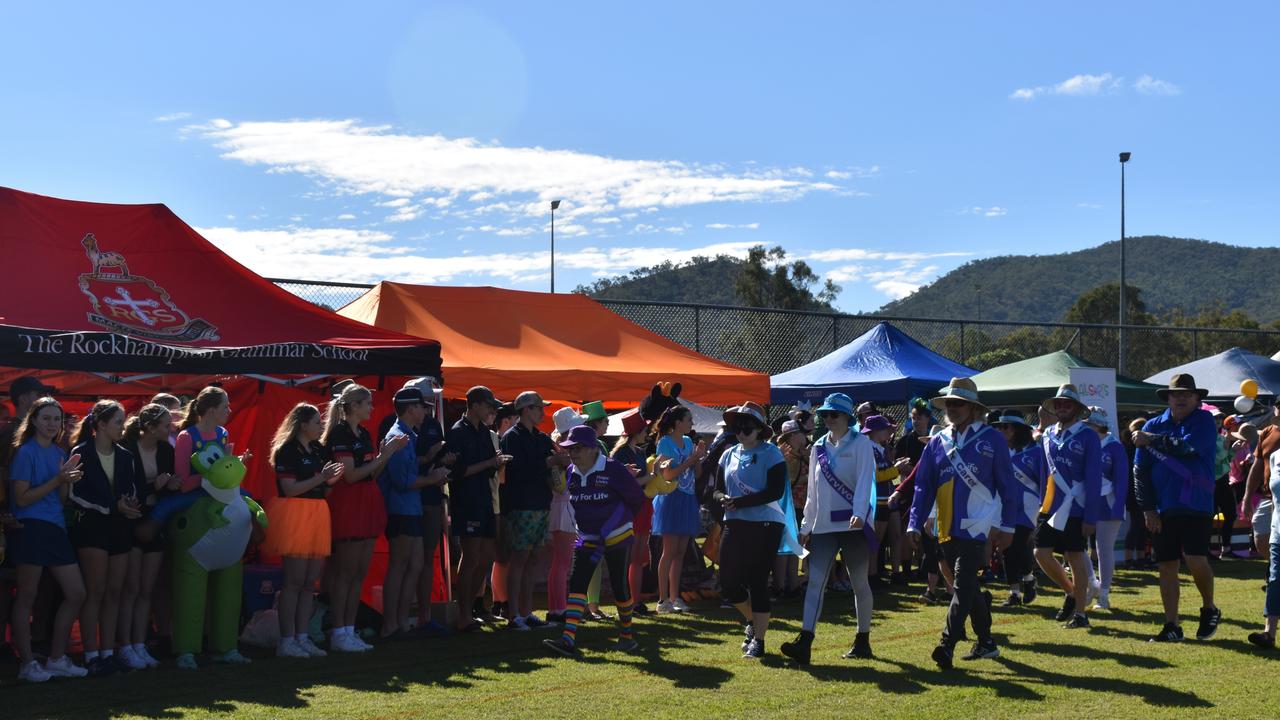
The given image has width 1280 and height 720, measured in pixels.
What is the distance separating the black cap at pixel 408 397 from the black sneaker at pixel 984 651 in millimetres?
4347

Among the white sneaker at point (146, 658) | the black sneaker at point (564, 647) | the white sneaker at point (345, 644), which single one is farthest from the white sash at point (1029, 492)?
the white sneaker at point (146, 658)

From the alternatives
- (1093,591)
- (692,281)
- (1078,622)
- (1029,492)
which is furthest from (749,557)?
(692,281)

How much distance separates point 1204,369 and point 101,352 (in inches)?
719

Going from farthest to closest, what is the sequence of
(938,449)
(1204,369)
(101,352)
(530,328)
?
(1204,369)
(530,328)
(101,352)
(938,449)

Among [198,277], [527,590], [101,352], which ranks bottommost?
[527,590]

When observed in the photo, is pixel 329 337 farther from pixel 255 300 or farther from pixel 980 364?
pixel 980 364

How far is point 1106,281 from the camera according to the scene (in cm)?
10931

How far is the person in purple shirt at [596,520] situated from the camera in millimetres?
8766

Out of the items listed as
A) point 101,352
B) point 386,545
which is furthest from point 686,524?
point 101,352

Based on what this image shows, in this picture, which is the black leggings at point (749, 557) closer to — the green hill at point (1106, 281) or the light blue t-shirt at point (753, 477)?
the light blue t-shirt at point (753, 477)

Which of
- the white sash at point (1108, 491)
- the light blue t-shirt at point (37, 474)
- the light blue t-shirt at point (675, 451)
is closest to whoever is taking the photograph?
the light blue t-shirt at point (37, 474)

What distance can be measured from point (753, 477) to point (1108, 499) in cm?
386

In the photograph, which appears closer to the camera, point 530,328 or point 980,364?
point 530,328

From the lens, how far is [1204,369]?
2138cm
